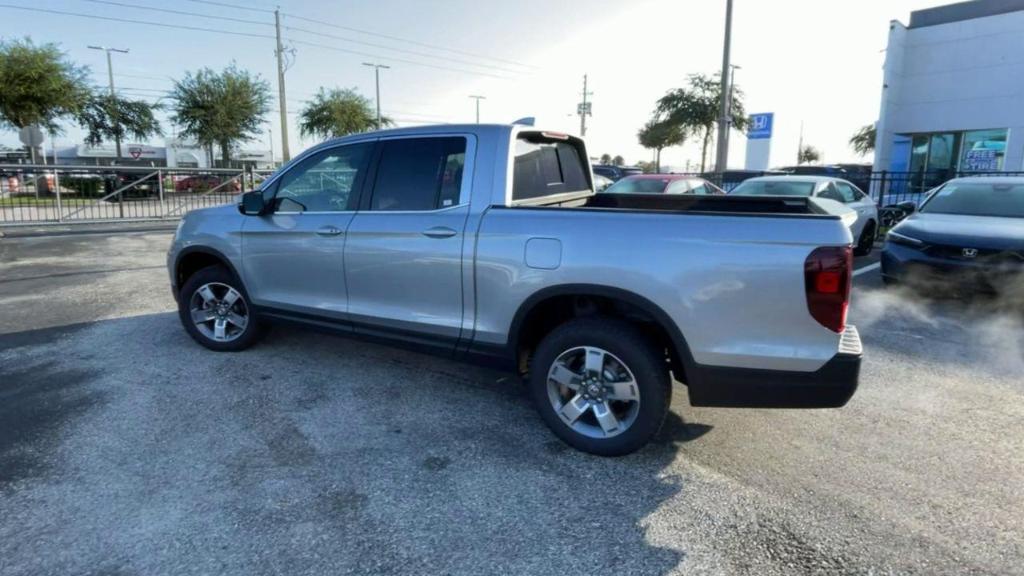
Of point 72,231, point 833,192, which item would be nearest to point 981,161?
point 833,192

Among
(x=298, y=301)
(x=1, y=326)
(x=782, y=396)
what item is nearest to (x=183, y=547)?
(x=298, y=301)

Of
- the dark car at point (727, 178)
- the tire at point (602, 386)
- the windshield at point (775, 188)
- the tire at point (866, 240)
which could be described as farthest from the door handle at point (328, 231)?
the dark car at point (727, 178)

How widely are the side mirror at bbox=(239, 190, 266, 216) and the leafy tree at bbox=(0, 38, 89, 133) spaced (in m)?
27.9

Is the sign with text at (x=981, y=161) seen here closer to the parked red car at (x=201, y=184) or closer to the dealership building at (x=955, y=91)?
the dealership building at (x=955, y=91)

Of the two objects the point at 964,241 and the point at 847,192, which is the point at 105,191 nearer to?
the point at 847,192

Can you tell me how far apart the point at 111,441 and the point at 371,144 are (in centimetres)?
248

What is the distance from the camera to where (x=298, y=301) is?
15.0ft

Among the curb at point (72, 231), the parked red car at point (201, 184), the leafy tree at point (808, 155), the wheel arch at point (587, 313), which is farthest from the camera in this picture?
the leafy tree at point (808, 155)

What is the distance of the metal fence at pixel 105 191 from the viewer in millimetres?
13617

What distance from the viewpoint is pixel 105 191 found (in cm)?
1513

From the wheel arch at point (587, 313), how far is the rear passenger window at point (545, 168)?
79cm

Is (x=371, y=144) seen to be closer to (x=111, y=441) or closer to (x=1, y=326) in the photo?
(x=111, y=441)

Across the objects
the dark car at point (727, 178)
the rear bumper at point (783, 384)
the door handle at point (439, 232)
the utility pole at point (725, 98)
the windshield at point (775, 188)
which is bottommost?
the rear bumper at point (783, 384)

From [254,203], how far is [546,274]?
2571 millimetres
